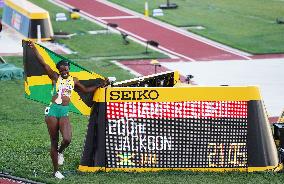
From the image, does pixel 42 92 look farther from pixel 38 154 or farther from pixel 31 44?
pixel 38 154

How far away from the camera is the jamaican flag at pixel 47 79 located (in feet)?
44.7

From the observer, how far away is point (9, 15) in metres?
35.5

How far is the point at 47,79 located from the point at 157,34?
20.6 meters

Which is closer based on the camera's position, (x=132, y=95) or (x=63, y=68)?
(x=63, y=68)

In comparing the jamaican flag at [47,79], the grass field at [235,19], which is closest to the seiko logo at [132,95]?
the jamaican flag at [47,79]

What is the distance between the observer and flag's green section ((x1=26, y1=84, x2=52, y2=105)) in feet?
45.4

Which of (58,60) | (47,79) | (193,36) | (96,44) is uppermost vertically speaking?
(193,36)

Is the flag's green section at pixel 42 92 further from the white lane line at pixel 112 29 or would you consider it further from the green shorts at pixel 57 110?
the white lane line at pixel 112 29

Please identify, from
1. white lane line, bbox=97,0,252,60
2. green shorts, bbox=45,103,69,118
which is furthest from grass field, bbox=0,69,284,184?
white lane line, bbox=97,0,252,60

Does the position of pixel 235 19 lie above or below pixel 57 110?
above

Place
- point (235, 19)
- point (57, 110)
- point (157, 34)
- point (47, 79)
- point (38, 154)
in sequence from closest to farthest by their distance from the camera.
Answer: point (57, 110), point (47, 79), point (38, 154), point (157, 34), point (235, 19)

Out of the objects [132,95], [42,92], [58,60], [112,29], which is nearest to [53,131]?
[42,92]

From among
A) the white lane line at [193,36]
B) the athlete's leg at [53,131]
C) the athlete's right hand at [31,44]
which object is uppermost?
the white lane line at [193,36]

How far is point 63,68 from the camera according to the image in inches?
526
